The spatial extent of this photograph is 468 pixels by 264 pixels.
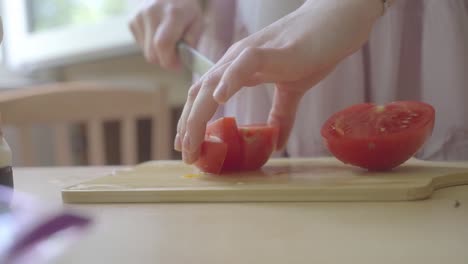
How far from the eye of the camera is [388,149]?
571 millimetres

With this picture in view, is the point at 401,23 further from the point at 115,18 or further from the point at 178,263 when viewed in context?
the point at 115,18

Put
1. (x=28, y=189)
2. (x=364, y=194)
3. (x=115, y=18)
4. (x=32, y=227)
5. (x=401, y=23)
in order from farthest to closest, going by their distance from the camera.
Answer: (x=115, y=18)
(x=401, y=23)
(x=28, y=189)
(x=364, y=194)
(x=32, y=227)

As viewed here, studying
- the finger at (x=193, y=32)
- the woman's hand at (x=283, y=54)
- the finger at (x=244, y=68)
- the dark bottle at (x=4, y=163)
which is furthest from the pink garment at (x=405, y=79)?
the dark bottle at (x=4, y=163)

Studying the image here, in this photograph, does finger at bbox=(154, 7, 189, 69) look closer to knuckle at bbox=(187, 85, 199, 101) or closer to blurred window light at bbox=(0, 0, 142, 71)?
knuckle at bbox=(187, 85, 199, 101)

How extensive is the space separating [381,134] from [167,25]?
46 cm

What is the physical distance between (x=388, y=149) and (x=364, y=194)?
0.35ft

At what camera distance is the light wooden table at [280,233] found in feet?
1.07

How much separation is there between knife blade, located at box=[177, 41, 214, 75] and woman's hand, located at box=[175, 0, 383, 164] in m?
0.17

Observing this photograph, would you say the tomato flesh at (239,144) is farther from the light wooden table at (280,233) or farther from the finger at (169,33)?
the finger at (169,33)

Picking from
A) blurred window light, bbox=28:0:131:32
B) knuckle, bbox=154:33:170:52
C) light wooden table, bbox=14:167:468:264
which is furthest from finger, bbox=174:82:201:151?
blurred window light, bbox=28:0:131:32

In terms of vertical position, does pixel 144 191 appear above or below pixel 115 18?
below

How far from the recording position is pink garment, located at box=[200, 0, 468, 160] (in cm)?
75

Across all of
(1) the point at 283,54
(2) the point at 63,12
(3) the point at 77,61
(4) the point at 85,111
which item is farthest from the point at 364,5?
(2) the point at 63,12

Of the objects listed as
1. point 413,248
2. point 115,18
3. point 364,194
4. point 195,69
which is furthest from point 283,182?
point 115,18
